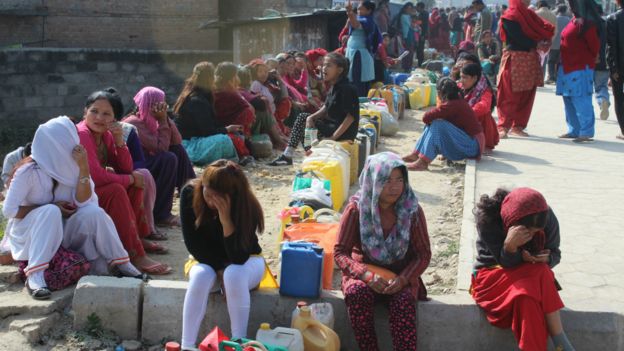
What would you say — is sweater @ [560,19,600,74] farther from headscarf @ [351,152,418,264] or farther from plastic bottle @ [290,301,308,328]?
plastic bottle @ [290,301,308,328]

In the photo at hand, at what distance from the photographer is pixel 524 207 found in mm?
4344

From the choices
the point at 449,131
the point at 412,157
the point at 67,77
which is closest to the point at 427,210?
the point at 449,131

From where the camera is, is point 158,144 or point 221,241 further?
point 158,144

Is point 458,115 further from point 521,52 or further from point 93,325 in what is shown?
point 93,325

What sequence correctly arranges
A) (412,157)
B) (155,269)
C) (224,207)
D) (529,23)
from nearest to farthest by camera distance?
1. (224,207)
2. (155,269)
3. (412,157)
4. (529,23)

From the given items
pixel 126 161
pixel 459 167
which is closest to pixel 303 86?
pixel 459 167

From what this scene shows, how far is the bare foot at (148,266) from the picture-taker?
5668mm

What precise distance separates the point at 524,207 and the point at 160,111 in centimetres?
361

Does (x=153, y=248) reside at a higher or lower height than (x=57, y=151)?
lower

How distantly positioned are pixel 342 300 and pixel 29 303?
1.84 meters

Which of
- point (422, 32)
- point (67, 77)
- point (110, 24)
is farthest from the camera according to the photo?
point (422, 32)

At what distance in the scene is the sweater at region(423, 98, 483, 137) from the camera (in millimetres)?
9305

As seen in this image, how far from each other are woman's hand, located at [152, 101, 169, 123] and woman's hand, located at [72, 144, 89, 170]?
177 centimetres

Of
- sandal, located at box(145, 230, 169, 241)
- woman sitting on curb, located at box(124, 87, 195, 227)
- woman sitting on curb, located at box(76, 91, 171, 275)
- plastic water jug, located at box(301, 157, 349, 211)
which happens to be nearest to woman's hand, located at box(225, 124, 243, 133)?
plastic water jug, located at box(301, 157, 349, 211)
